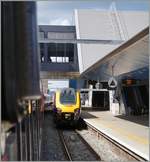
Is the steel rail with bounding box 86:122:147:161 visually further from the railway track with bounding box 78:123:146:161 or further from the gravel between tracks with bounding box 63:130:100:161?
the gravel between tracks with bounding box 63:130:100:161

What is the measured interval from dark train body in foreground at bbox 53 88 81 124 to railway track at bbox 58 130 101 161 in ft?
7.81

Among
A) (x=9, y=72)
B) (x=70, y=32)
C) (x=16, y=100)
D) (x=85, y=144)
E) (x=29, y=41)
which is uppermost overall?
(x=70, y=32)

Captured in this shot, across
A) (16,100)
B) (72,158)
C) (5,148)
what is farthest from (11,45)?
(72,158)

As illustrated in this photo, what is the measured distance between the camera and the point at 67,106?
2619 cm

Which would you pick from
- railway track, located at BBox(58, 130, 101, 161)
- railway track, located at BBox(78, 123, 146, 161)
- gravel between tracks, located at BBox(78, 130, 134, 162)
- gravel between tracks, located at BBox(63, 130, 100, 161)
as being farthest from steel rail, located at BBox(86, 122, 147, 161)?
gravel between tracks, located at BBox(63, 130, 100, 161)

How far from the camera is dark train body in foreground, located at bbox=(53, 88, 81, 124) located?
85.7ft

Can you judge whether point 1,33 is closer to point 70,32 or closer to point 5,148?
point 5,148

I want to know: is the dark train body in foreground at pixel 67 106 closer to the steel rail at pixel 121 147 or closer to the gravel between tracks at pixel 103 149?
the gravel between tracks at pixel 103 149

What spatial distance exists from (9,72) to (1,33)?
31 centimetres

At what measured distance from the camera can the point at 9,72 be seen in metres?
3.15

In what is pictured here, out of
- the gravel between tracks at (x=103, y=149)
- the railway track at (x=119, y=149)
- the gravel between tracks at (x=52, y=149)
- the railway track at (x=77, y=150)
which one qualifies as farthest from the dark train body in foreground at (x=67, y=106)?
the railway track at (x=119, y=149)

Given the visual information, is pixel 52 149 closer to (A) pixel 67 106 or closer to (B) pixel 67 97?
(A) pixel 67 106

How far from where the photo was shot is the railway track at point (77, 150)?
15.5 m

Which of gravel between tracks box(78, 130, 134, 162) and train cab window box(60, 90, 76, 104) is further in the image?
train cab window box(60, 90, 76, 104)
